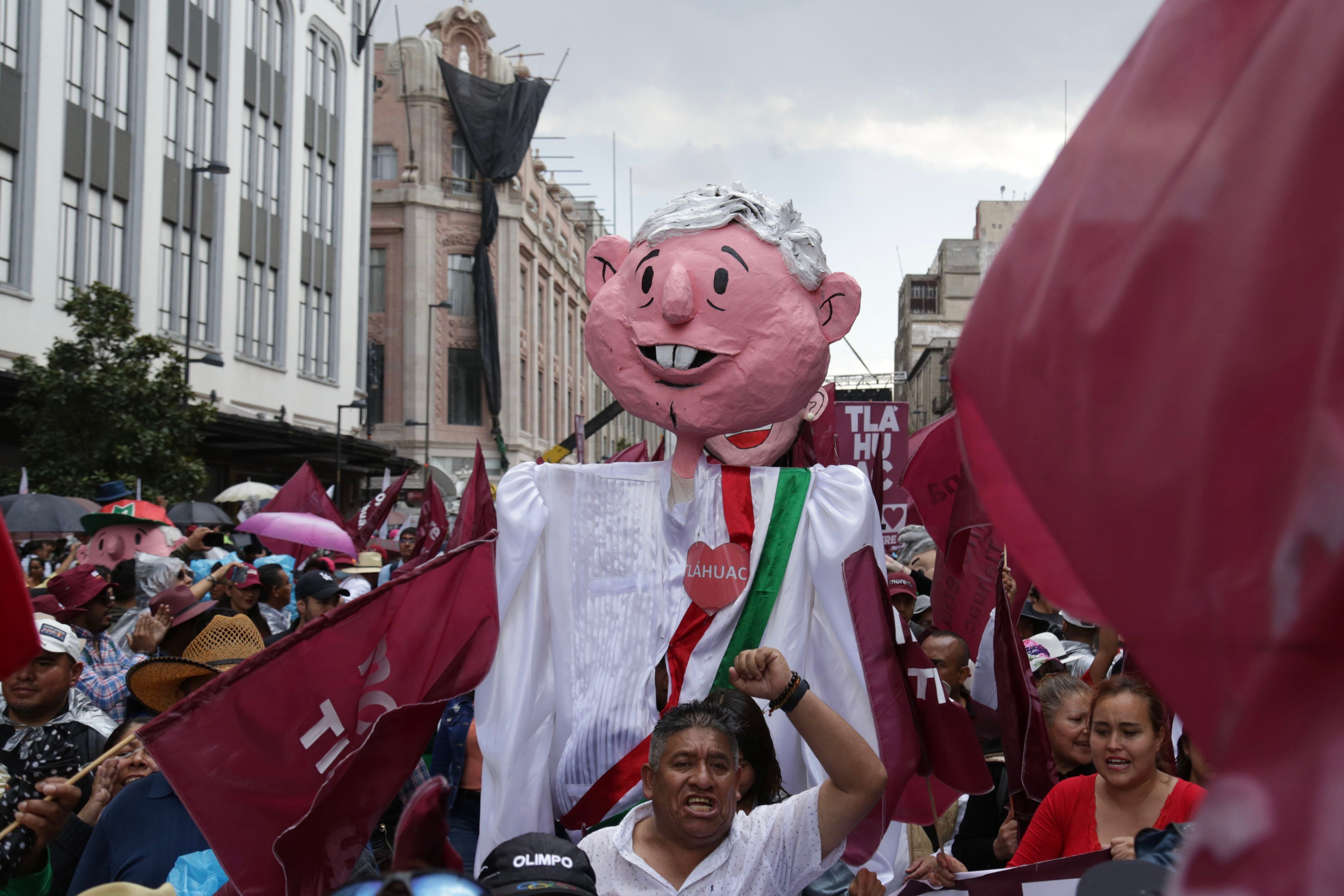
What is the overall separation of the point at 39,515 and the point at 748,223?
32.0 feet

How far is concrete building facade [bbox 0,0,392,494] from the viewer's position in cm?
2030

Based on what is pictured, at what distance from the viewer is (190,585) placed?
7746 mm

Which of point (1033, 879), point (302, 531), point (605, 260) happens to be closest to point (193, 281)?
point (302, 531)

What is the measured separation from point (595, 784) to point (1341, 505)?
2912 millimetres

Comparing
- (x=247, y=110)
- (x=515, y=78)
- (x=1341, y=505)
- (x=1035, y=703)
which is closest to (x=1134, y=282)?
(x=1341, y=505)

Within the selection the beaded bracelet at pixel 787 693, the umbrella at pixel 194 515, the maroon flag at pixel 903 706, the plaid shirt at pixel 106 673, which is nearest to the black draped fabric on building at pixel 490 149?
the umbrella at pixel 194 515

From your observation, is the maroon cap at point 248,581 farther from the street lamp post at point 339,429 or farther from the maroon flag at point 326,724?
the street lamp post at point 339,429

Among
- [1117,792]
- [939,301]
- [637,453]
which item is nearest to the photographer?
[1117,792]

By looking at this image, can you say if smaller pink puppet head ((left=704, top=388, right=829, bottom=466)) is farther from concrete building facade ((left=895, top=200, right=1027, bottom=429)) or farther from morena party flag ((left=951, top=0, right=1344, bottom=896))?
concrete building facade ((left=895, top=200, right=1027, bottom=429))

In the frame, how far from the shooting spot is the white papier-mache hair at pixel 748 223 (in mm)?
4062

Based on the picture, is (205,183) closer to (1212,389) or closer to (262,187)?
(262,187)

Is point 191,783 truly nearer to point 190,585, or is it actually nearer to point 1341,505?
point 1341,505

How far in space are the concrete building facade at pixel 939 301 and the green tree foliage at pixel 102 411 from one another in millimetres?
54475

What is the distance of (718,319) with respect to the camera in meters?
3.93
